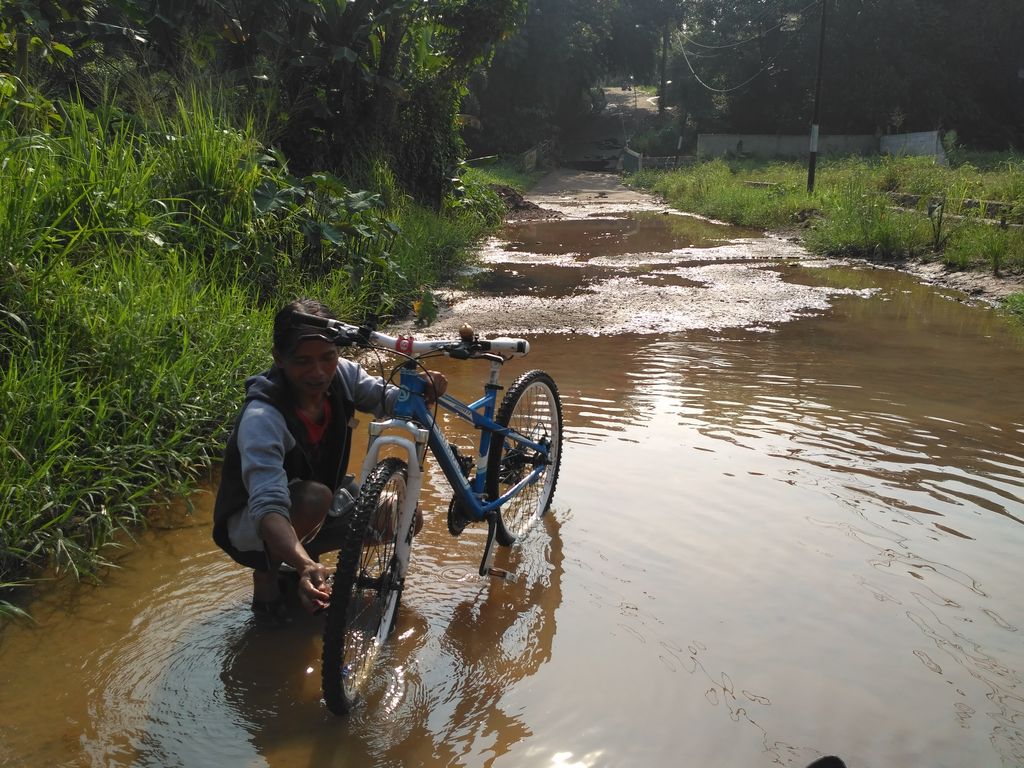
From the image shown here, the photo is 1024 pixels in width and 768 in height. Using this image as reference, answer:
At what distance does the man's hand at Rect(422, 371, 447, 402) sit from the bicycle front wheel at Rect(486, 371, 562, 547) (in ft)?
1.88

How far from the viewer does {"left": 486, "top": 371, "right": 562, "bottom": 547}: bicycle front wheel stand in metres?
3.99

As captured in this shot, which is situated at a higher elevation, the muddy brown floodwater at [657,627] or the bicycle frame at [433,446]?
the bicycle frame at [433,446]

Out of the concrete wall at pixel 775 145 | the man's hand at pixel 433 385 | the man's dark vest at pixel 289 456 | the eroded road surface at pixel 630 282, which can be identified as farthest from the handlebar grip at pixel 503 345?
the concrete wall at pixel 775 145

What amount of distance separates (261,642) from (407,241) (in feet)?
24.0

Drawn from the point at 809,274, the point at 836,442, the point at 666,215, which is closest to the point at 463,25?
the point at 809,274

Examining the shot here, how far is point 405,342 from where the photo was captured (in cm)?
326

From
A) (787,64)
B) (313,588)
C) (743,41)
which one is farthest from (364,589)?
(743,41)

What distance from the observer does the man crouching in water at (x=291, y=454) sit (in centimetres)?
281

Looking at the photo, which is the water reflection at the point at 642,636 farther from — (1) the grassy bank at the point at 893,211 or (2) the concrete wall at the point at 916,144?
(2) the concrete wall at the point at 916,144

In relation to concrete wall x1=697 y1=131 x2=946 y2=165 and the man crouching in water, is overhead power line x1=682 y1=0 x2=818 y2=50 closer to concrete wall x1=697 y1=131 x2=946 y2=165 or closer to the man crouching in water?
concrete wall x1=697 y1=131 x2=946 y2=165

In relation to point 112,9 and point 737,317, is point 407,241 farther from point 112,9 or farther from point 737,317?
point 112,9

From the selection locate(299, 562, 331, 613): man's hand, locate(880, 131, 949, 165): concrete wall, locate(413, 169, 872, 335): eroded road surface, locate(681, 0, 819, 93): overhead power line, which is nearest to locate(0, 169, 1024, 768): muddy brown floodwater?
locate(299, 562, 331, 613): man's hand

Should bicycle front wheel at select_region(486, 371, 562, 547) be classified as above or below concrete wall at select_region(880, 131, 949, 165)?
below

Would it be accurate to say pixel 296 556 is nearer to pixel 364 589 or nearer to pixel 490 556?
pixel 364 589
